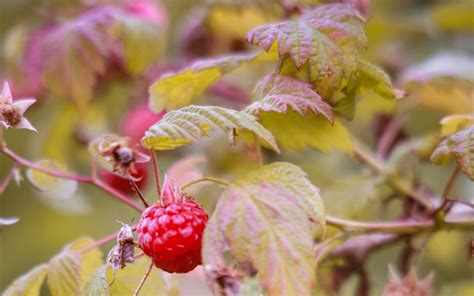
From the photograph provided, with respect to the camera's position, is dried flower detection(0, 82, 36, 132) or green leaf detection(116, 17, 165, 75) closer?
dried flower detection(0, 82, 36, 132)

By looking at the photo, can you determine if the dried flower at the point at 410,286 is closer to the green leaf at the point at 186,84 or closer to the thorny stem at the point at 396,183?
the thorny stem at the point at 396,183

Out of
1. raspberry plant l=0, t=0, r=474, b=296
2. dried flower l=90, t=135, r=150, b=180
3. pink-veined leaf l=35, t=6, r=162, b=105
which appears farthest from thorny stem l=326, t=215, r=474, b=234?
pink-veined leaf l=35, t=6, r=162, b=105

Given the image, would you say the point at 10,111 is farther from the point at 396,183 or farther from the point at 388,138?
the point at 388,138

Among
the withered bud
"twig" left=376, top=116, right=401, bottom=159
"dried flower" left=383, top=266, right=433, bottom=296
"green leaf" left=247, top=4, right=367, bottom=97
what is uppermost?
"green leaf" left=247, top=4, right=367, bottom=97

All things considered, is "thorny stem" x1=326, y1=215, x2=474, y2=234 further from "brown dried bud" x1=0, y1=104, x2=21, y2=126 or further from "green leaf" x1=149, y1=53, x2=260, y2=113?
"brown dried bud" x1=0, y1=104, x2=21, y2=126

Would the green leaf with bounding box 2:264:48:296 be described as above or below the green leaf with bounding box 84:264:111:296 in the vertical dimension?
below

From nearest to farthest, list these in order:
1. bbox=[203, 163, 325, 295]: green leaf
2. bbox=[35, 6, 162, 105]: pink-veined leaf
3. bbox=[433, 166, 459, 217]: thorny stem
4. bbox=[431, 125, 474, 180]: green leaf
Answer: bbox=[203, 163, 325, 295]: green leaf < bbox=[431, 125, 474, 180]: green leaf < bbox=[433, 166, 459, 217]: thorny stem < bbox=[35, 6, 162, 105]: pink-veined leaf
